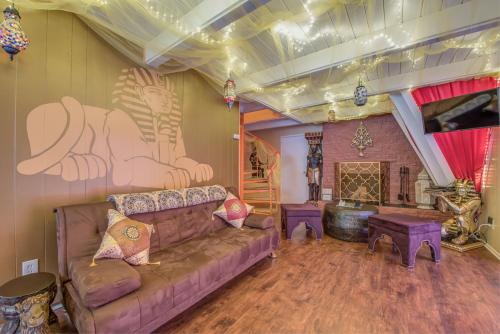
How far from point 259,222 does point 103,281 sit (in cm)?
171

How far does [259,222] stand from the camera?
2.61 m

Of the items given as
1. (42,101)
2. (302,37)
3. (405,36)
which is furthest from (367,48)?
(42,101)

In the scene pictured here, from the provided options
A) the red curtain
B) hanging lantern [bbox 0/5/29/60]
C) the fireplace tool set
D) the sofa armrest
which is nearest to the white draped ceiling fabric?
hanging lantern [bbox 0/5/29/60]

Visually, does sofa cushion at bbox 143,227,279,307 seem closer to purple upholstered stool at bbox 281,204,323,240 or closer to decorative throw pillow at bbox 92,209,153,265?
decorative throw pillow at bbox 92,209,153,265

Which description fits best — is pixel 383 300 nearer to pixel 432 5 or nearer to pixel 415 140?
pixel 432 5

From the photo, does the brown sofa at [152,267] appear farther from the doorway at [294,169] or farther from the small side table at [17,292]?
the doorway at [294,169]

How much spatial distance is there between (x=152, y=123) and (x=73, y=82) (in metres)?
0.78

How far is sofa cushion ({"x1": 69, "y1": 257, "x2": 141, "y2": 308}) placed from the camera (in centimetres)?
116

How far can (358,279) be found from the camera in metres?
2.16

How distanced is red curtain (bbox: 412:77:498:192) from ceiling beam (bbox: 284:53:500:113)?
0.40m

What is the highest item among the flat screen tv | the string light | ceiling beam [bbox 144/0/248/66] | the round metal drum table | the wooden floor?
the string light

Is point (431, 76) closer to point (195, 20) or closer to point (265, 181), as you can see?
point (195, 20)

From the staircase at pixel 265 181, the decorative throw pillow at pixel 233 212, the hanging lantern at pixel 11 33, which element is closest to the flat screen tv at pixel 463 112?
the staircase at pixel 265 181

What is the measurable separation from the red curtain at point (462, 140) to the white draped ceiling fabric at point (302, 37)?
1.48 ft
